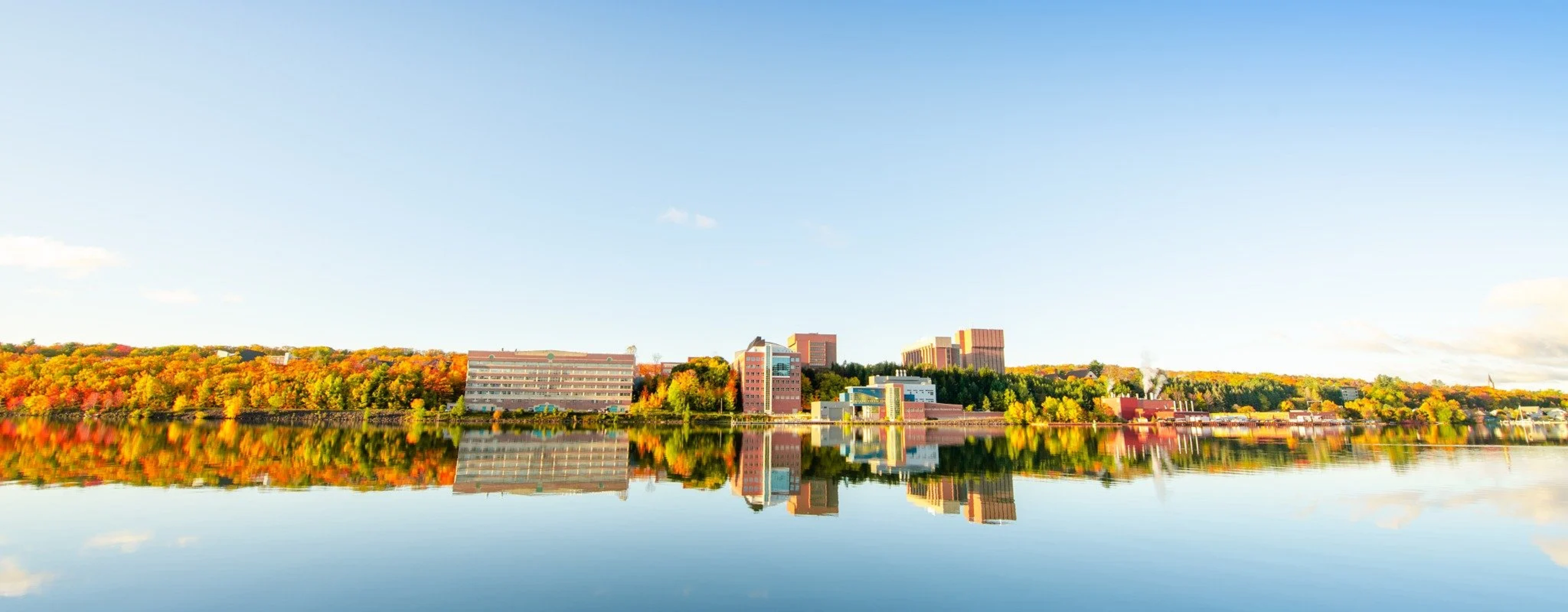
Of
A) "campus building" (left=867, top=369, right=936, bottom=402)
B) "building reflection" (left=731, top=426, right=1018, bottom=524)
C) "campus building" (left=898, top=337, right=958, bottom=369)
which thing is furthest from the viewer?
"campus building" (left=898, top=337, right=958, bottom=369)

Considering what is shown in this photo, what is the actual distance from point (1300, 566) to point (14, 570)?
2466 centimetres

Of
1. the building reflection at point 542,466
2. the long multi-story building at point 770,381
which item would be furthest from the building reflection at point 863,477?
the long multi-story building at point 770,381

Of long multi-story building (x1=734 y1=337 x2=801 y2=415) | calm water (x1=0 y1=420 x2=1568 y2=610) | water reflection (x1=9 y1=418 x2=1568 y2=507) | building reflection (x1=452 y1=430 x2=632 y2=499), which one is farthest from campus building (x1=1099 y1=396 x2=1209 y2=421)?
building reflection (x1=452 y1=430 x2=632 y2=499)

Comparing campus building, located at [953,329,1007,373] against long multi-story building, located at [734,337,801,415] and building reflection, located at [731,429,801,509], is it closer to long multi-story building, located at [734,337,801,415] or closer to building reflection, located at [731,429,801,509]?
long multi-story building, located at [734,337,801,415]

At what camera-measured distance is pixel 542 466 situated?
34500mm

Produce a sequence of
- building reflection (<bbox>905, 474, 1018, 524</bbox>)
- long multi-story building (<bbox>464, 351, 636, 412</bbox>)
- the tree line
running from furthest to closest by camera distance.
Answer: long multi-story building (<bbox>464, 351, 636, 412</bbox>)
the tree line
building reflection (<bbox>905, 474, 1018, 524</bbox>)

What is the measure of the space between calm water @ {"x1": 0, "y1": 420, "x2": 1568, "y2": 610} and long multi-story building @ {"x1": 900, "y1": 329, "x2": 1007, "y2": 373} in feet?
429

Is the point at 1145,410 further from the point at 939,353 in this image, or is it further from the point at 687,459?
the point at 687,459

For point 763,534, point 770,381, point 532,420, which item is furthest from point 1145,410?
point 763,534

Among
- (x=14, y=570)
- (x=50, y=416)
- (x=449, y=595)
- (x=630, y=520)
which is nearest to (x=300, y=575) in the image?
(x=449, y=595)

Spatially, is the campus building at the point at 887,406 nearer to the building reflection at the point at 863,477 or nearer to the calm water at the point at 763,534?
the building reflection at the point at 863,477

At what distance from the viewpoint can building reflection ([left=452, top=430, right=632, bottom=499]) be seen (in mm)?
25969

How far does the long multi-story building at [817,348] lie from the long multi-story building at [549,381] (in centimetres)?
4168

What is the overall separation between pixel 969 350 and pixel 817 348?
157 ft
